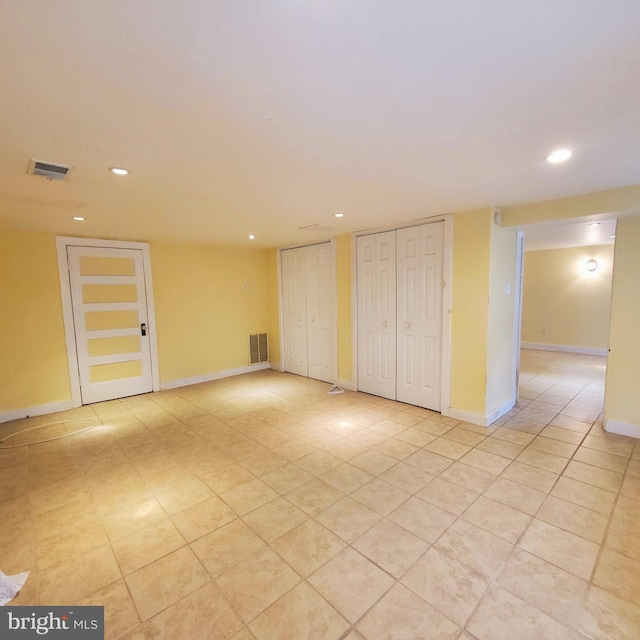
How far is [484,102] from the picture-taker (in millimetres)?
1464

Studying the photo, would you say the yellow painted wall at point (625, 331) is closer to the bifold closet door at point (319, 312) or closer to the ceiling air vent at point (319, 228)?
the ceiling air vent at point (319, 228)

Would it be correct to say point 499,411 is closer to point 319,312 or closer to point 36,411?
point 319,312

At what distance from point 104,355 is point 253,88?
4392mm

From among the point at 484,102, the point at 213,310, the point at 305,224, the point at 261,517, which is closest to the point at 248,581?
the point at 261,517

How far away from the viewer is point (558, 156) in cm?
206

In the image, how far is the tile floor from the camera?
150 centimetres

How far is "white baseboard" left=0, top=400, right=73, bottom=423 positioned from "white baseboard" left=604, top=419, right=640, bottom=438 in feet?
20.2

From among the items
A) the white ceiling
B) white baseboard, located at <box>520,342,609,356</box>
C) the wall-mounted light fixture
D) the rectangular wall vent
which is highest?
the white ceiling

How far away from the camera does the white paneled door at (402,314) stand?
3848 mm

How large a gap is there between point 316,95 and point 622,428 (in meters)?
4.00

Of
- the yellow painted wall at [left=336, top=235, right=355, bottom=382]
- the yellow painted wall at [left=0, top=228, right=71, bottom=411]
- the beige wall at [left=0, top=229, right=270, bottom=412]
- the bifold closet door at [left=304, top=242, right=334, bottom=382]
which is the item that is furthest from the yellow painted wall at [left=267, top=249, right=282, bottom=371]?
the yellow painted wall at [left=0, top=228, right=71, bottom=411]

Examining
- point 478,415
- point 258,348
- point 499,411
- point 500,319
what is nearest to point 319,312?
point 258,348

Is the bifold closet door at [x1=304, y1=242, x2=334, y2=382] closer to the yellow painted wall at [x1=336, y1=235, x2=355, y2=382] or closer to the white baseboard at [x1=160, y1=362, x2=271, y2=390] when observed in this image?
the yellow painted wall at [x1=336, y1=235, x2=355, y2=382]

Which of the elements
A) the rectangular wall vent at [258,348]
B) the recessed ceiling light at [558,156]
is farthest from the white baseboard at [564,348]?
the recessed ceiling light at [558,156]
